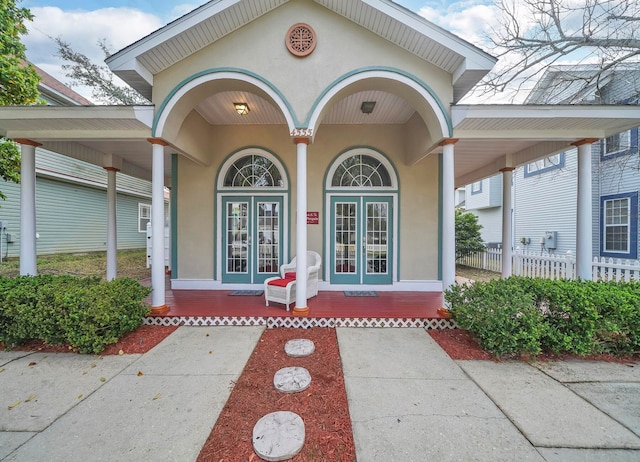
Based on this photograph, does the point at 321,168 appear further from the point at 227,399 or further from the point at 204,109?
the point at 227,399

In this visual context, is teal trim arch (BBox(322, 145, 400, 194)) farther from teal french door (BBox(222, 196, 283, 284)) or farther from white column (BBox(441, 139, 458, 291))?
white column (BBox(441, 139, 458, 291))

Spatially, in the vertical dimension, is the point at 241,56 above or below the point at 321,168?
above

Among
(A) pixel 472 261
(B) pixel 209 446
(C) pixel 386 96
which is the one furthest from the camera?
(A) pixel 472 261

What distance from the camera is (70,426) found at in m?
2.17

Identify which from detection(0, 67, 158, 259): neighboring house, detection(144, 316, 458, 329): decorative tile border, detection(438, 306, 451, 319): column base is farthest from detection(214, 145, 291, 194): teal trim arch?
detection(0, 67, 158, 259): neighboring house

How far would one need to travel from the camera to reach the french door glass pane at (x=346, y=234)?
20.6 feet

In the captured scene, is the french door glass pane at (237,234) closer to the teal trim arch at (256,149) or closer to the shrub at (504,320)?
the teal trim arch at (256,149)

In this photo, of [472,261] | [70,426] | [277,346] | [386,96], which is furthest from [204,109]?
[472,261]

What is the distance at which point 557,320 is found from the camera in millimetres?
3496

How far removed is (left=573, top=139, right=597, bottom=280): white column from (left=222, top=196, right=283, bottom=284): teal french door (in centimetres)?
579

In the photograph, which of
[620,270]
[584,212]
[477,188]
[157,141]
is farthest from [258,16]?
[477,188]

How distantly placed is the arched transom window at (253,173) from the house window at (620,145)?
365 inches

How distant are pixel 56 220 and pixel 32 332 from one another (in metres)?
9.60

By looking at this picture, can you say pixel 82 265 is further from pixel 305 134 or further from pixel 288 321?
pixel 305 134
